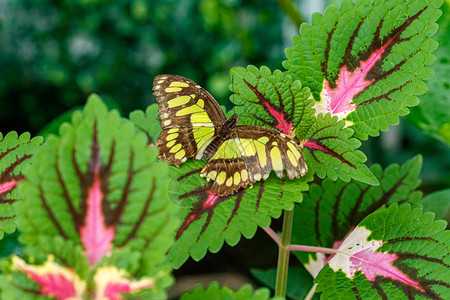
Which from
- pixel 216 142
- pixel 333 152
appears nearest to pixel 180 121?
pixel 216 142

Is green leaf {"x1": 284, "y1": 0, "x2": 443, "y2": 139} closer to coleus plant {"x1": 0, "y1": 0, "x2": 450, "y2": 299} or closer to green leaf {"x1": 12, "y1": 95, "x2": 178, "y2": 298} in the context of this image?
coleus plant {"x1": 0, "y1": 0, "x2": 450, "y2": 299}

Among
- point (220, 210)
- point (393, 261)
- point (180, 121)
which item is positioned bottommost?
point (393, 261)

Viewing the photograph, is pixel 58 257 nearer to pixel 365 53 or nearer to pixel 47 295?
pixel 47 295

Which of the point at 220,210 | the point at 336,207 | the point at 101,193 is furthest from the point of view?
the point at 336,207

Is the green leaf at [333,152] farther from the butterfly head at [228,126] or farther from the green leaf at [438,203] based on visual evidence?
the green leaf at [438,203]

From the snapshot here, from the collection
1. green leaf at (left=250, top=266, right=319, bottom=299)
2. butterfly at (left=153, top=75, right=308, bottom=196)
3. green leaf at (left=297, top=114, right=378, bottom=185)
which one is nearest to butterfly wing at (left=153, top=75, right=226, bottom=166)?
butterfly at (left=153, top=75, right=308, bottom=196)

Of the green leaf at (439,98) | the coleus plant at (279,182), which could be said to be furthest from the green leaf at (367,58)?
the green leaf at (439,98)

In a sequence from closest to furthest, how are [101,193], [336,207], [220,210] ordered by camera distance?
[101,193], [220,210], [336,207]

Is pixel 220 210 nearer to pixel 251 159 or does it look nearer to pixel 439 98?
pixel 251 159

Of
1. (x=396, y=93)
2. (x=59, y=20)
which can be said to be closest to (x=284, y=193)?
(x=396, y=93)
